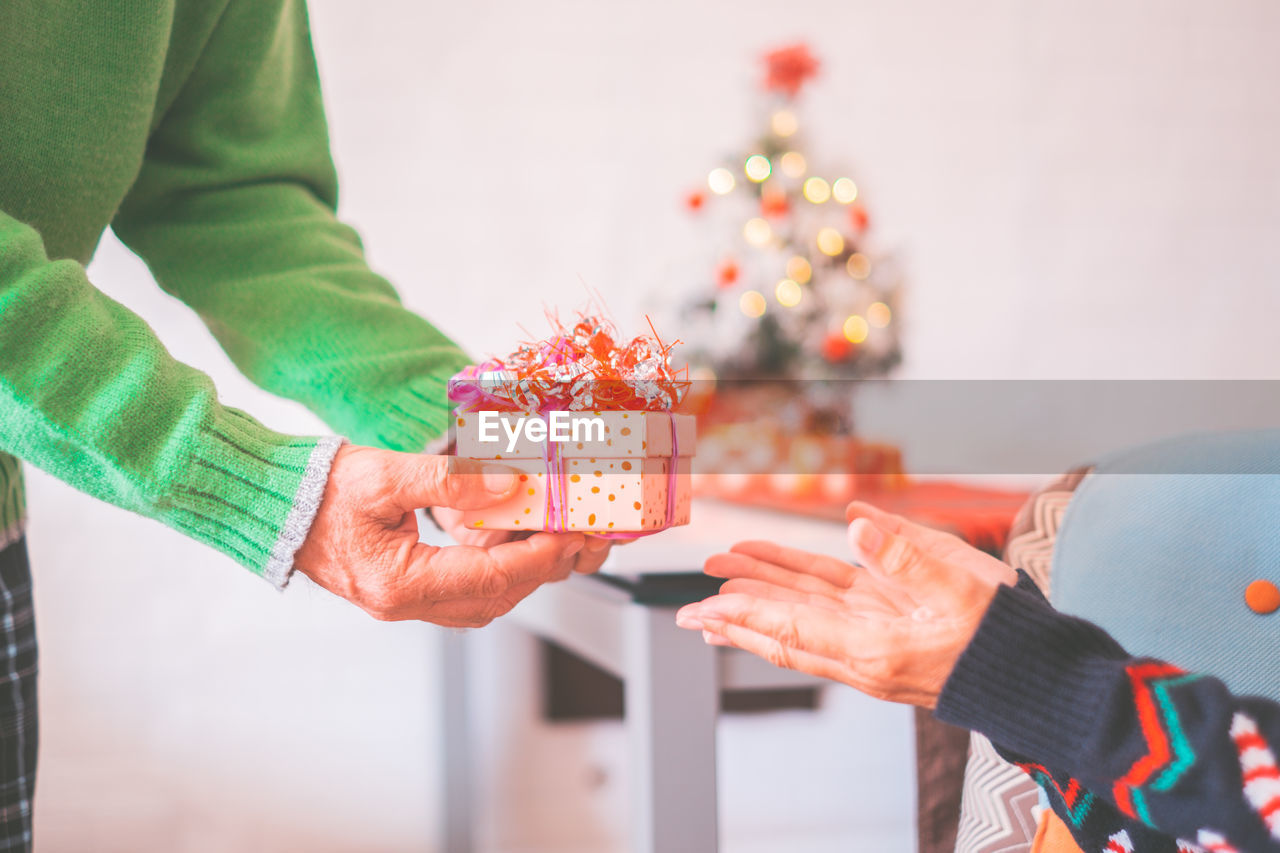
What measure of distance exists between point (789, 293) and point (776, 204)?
0.48ft

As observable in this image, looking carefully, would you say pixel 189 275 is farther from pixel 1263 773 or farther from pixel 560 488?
pixel 1263 773

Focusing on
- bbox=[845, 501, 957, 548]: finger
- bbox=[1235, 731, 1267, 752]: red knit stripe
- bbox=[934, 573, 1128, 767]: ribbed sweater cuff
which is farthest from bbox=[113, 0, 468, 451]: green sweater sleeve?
bbox=[1235, 731, 1267, 752]: red knit stripe

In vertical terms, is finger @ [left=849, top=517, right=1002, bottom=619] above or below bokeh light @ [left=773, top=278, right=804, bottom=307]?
below

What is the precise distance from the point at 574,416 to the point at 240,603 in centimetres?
124

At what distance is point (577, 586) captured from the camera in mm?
1039

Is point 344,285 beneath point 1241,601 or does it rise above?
above

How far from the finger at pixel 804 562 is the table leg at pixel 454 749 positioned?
104cm

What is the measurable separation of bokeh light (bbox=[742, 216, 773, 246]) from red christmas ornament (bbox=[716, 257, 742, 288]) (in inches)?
2.2

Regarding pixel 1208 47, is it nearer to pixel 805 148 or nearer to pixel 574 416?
pixel 805 148

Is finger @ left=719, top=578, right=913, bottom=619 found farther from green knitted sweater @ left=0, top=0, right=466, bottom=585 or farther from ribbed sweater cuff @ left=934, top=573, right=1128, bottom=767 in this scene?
green knitted sweater @ left=0, top=0, right=466, bottom=585

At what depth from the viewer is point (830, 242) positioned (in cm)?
143

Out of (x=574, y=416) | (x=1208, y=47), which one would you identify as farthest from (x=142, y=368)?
(x=1208, y=47)

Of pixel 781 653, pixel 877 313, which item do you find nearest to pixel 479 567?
pixel 781 653

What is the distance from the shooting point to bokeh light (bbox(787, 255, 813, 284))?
142 centimetres
